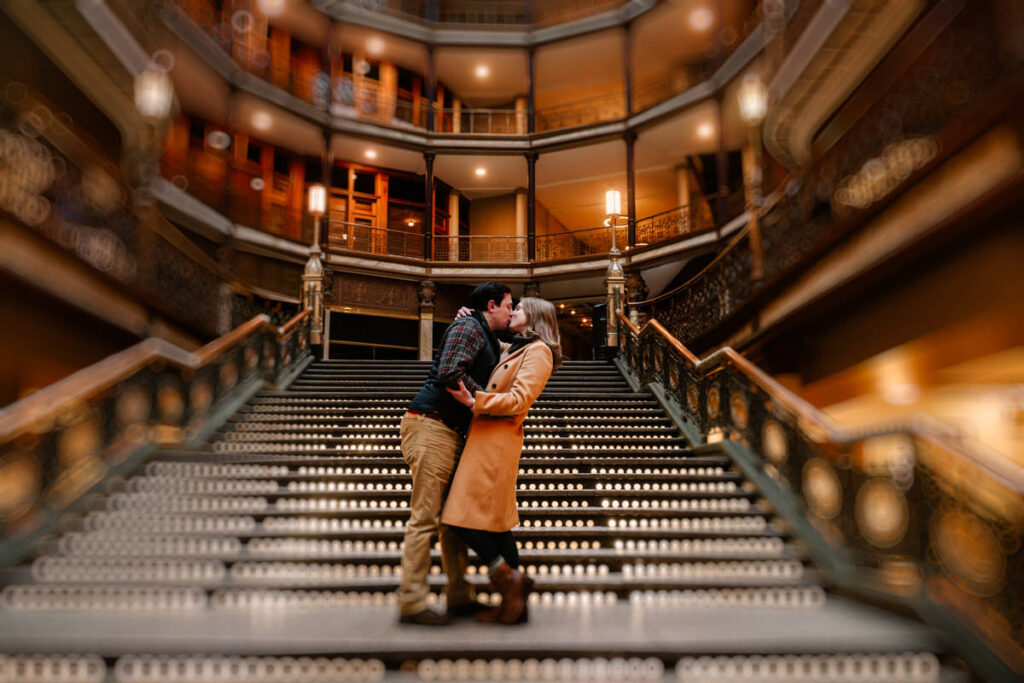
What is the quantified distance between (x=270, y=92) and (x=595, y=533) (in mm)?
15412

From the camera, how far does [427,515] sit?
3021 millimetres

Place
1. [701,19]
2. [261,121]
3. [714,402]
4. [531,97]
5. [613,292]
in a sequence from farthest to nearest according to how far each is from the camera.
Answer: [531,97], [701,19], [261,121], [613,292], [714,402]

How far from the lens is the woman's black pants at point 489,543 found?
3.00 m

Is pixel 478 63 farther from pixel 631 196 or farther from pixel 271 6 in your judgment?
pixel 631 196

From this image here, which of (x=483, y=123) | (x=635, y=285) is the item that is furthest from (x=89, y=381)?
(x=483, y=123)

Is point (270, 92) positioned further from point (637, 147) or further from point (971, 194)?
point (971, 194)

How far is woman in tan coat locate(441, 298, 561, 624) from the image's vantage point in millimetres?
2971

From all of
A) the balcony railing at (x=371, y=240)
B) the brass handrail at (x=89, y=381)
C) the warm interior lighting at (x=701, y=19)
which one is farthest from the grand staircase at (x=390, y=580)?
the warm interior lighting at (x=701, y=19)

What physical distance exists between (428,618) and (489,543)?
42 cm

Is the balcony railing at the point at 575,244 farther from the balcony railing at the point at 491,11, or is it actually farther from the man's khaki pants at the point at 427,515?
the man's khaki pants at the point at 427,515

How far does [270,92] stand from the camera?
1631 centimetres

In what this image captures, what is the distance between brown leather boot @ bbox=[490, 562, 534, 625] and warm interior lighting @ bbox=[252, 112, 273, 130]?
1629 centimetres

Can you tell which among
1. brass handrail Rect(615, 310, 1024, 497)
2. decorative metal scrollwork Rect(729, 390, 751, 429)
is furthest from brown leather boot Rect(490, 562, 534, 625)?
decorative metal scrollwork Rect(729, 390, 751, 429)

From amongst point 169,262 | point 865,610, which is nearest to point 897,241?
point 865,610
